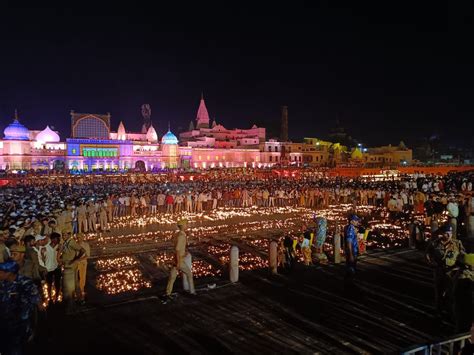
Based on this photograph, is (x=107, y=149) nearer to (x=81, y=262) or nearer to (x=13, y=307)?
(x=81, y=262)

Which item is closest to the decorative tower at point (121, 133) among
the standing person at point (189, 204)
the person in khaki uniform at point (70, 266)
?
the standing person at point (189, 204)

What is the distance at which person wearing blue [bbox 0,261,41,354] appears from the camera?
12.6 feet

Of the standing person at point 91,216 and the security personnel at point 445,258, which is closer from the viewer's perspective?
the security personnel at point 445,258

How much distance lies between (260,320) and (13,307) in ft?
13.4

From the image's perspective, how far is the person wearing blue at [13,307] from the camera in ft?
12.6

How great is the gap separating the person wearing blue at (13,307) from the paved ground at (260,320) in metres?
1.78

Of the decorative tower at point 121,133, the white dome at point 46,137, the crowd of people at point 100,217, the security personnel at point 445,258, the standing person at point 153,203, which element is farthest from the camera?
the decorative tower at point 121,133

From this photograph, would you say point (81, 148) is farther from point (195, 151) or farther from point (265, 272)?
point (265, 272)

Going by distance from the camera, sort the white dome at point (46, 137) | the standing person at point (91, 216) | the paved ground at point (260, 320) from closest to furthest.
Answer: the paved ground at point (260, 320) < the standing person at point (91, 216) < the white dome at point (46, 137)

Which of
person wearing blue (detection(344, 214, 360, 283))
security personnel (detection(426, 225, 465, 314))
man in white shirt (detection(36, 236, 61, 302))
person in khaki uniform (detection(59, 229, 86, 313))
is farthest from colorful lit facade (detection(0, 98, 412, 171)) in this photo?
security personnel (detection(426, 225, 465, 314))

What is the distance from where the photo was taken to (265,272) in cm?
943

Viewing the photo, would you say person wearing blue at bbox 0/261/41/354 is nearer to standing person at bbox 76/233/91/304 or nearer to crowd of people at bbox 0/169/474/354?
crowd of people at bbox 0/169/474/354

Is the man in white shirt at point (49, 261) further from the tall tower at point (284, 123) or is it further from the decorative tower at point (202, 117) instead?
the tall tower at point (284, 123)

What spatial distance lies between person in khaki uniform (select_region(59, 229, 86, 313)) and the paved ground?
0.33 meters
